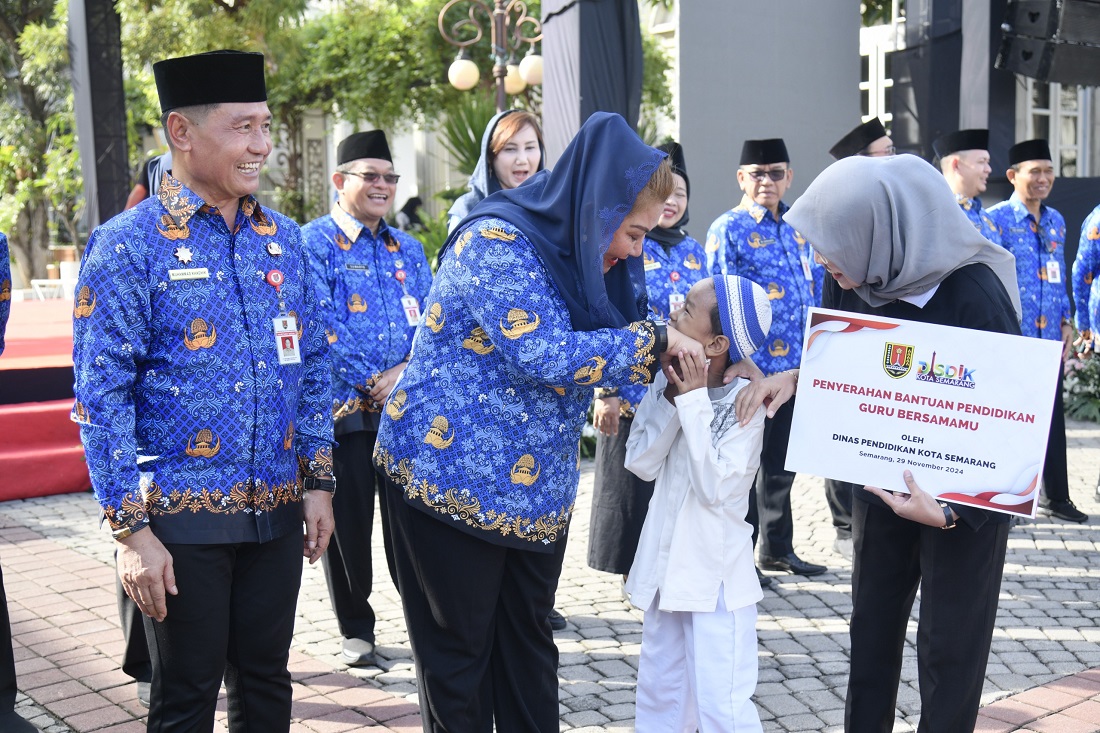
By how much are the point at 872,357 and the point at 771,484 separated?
10.5ft

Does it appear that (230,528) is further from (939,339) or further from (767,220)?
(767,220)

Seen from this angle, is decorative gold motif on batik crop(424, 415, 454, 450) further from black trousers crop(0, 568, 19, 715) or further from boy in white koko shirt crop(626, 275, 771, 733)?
black trousers crop(0, 568, 19, 715)

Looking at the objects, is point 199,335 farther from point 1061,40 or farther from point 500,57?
point 500,57

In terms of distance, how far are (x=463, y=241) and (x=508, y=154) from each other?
2.01 metres

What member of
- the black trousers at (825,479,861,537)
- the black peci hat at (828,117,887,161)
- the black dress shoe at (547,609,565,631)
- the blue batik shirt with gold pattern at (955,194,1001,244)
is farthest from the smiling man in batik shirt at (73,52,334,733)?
the blue batik shirt with gold pattern at (955,194,1001,244)

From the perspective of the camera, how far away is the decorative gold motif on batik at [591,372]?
2.67 metres

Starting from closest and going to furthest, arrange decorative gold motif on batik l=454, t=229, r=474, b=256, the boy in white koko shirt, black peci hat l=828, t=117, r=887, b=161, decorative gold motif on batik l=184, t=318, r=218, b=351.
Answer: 1. decorative gold motif on batik l=184, t=318, r=218, b=351
2. decorative gold motif on batik l=454, t=229, r=474, b=256
3. the boy in white koko shirt
4. black peci hat l=828, t=117, r=887, b=161

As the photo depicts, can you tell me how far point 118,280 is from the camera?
2.59 m

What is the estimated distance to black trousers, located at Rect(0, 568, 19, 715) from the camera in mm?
3715

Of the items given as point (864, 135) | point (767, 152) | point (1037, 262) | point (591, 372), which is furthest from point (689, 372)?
point (1037, 262)

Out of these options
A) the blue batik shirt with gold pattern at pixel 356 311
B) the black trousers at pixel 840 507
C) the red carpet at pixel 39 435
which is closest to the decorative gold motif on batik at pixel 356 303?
the blue batik shirt with gold pattern at pixel 356 311

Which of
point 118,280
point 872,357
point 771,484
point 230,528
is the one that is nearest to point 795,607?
point 771,484

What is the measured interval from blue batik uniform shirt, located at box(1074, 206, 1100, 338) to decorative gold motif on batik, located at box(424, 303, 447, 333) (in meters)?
5.81

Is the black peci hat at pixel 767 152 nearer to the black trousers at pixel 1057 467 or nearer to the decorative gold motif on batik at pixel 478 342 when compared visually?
the black trousers at pixel 1057 467
